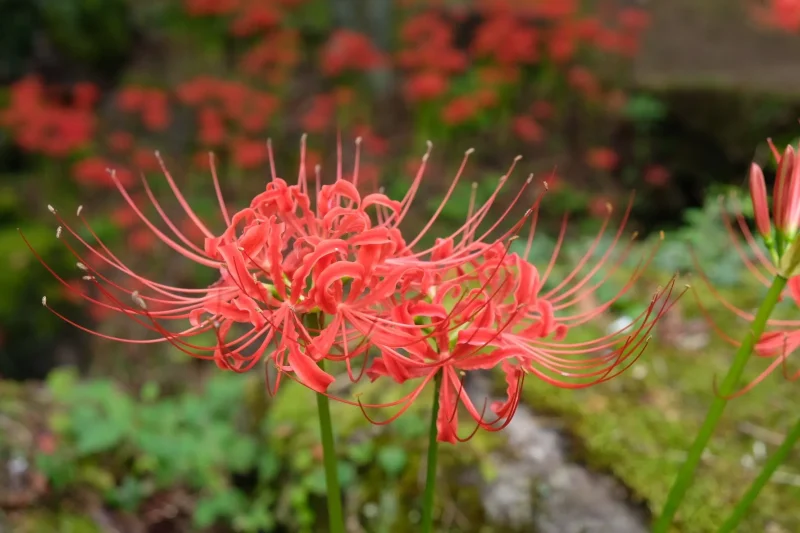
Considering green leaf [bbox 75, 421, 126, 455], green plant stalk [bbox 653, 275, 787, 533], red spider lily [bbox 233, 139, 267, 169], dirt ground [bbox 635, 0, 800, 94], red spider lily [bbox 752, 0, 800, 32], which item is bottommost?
red spider lily [bbox 233, 139, 267, 169]

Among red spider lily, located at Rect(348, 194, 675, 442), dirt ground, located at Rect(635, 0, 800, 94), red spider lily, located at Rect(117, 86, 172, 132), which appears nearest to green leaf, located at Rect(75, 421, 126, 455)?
red spider lily, located at Rect(348, 194, 675, 442)

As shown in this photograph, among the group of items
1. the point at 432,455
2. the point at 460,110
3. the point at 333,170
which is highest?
the point at 432,455

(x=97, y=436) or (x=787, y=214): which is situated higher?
(x=787, y=214)

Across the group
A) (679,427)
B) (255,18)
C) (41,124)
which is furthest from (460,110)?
(679,427)

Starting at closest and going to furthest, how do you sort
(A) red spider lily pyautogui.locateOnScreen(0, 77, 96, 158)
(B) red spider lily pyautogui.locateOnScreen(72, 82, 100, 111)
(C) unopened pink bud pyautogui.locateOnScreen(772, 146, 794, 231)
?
(C) unopened pink bud pyautogui.locateOnScreen(772, 146, 794, 231) → (A) red spider lily pyautogui.locateOnScreen(0, 77, 96, 158) → (B) red spider lily pyautogui.locateOnScreen(72, 82, 100, 111)

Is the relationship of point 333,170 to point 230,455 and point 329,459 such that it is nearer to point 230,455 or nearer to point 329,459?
point 230,455

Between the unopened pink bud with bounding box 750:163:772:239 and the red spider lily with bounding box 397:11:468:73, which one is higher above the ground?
the unopened pink bud with bounding box 750:163:772:239

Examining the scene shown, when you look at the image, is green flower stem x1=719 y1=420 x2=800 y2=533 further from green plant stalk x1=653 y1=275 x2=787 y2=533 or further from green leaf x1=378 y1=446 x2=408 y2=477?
green leaf x1=378 y1=446 x2=408 y2=477

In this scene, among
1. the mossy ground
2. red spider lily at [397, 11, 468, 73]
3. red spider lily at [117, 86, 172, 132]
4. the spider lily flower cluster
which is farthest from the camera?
red spider lily at [117, 86, 172, 132]

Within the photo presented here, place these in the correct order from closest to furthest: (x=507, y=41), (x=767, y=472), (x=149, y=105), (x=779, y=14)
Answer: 1. (x=767, y=472)
2. (x=507, y=41)
3. (x=149, y=105)
4. (x=779, y=14)
